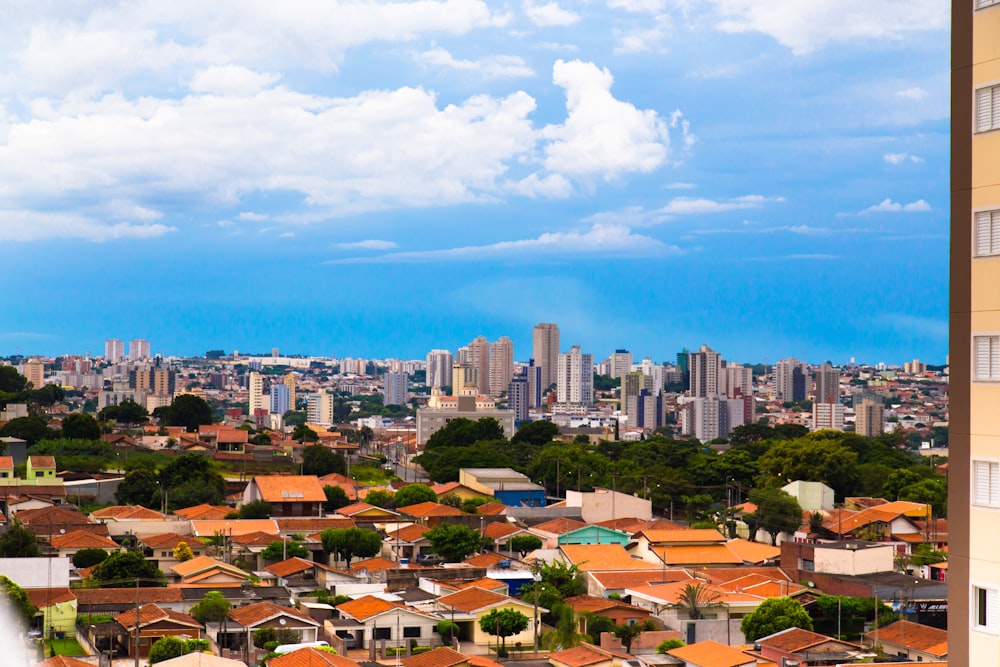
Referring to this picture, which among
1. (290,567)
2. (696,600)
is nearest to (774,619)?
(696,600)

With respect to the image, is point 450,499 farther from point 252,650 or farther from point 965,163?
point 965,163

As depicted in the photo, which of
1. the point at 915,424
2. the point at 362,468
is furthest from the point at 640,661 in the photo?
the point at 915,424

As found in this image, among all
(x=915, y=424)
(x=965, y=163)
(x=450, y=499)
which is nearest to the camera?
(x=965, y=163)

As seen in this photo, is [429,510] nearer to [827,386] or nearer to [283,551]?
[283,551]

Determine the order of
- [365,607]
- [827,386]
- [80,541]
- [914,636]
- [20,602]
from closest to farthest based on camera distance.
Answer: [914,636] < [20,602] < [365,607] < [80,541] < [827,386]

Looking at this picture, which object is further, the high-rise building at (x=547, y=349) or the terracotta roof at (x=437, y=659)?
the high-rise building at (x=547, y=349)

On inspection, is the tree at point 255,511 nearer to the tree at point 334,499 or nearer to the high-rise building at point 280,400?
the tree at point 334,499

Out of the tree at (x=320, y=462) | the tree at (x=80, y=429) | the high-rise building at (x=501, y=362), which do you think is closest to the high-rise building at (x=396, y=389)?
the high-rise building at (x=501, y=362)
